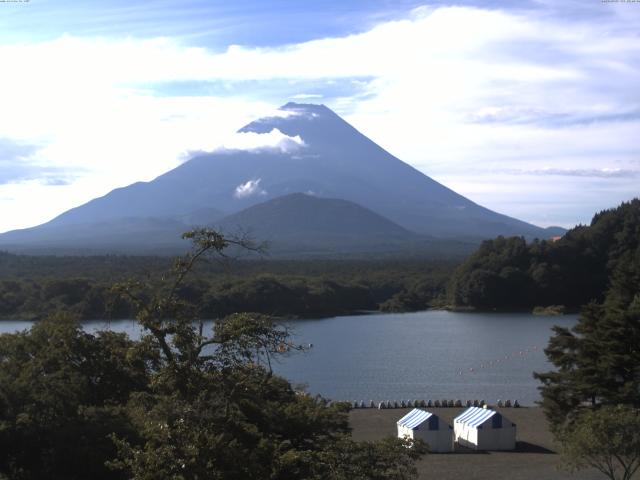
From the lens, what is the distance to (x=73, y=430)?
7.99 m

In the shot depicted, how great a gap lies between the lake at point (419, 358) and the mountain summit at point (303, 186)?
7823cm

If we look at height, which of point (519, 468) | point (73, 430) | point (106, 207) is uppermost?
point (106, 207)

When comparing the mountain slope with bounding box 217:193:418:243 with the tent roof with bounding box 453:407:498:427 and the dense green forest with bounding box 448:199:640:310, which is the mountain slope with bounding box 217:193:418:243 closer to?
the dense green forest with bounding box 448:199:640:310

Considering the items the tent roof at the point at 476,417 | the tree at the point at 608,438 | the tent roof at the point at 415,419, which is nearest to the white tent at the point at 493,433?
the tent roof at the point at 476,417

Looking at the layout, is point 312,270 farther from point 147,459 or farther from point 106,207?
point 106,207

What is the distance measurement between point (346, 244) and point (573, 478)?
8101 centimetres

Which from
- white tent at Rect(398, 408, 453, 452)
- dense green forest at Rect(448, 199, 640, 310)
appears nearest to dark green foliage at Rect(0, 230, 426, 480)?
white tent at Rect(398, 408, 453, 452)

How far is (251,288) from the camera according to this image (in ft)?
124

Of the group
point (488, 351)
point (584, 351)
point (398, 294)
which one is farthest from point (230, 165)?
point (584, 351)

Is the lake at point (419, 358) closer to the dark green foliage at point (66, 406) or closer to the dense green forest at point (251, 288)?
the dense green forest at point (251, 288)

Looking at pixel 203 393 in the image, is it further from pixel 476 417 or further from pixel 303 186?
pixel 303 186

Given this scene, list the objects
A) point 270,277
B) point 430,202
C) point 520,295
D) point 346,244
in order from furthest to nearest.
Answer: point 430,202, point 346,244, point 520,295, point 270,277

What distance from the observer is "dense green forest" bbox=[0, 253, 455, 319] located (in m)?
34.7

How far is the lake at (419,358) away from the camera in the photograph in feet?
65.3
